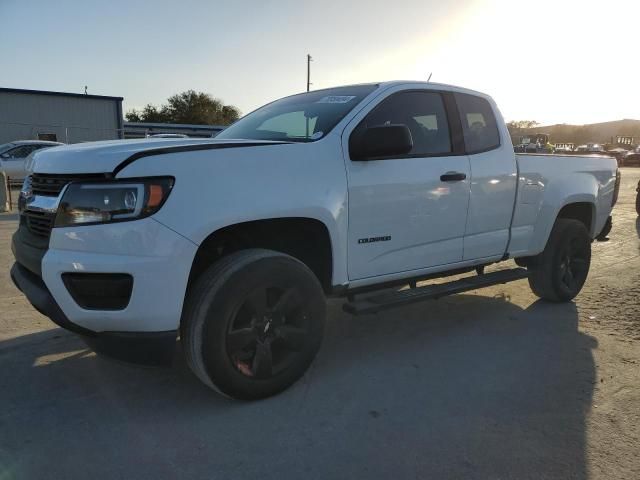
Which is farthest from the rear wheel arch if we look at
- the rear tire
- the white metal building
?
the white metal building

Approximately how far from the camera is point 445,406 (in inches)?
119

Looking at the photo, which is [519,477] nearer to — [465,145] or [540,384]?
[540,384]

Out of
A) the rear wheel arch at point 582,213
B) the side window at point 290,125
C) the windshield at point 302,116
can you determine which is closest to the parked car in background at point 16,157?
the windshield at point 302,116

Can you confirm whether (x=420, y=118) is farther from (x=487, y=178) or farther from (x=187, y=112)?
(x=187, y=112)

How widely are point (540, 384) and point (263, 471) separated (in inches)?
75.9

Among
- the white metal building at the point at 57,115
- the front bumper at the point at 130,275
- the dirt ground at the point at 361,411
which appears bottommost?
the dirt ground at the point at 361,411

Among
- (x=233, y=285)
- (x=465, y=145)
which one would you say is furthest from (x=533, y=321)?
(x=233, y=285)

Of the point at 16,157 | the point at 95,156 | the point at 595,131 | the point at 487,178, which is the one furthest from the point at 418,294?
the point at 595,131

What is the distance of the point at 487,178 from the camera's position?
13.7ft

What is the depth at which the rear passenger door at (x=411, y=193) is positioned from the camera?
339 centimetres

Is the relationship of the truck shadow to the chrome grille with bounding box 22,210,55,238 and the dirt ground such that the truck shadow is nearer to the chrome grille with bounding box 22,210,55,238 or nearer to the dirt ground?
the dirt ground

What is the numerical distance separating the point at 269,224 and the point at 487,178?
2010 mm

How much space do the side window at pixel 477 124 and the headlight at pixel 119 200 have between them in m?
2.61

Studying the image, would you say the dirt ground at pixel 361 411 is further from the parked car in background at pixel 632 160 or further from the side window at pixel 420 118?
the parked car in background at pixel 632 160
